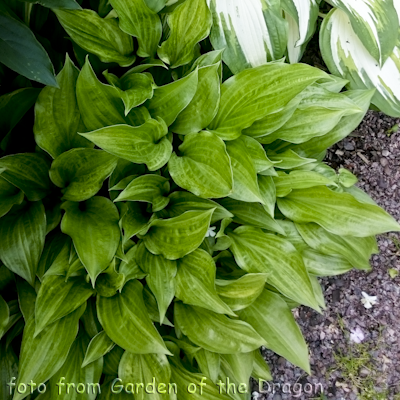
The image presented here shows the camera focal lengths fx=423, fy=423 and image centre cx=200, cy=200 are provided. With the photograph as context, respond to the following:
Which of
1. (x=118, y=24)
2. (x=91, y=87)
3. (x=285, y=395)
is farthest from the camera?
(x=285, y=395)

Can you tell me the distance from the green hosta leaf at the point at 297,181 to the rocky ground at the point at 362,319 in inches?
17.9

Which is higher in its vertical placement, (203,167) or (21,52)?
(21,52)

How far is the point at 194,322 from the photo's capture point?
1.07 metres

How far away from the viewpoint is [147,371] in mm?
1050

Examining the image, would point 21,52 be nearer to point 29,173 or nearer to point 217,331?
point 29,173

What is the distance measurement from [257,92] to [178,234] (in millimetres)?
388

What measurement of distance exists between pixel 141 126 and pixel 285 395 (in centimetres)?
102

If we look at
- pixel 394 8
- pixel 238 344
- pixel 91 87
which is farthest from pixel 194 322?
pixel 394 8

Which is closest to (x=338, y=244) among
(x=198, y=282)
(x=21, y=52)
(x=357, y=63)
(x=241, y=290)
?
(x=241, y=290)

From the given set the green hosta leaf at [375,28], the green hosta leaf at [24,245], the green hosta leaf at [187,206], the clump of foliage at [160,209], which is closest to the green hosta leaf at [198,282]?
the clump of foliage at [160,209]

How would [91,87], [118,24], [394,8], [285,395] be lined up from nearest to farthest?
[91,87]
[118,24]
[394,8]
[285,395]

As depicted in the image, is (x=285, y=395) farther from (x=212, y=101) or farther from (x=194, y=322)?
(x=212, y=101)

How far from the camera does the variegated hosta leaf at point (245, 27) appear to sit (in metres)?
1.08

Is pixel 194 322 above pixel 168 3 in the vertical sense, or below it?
below
